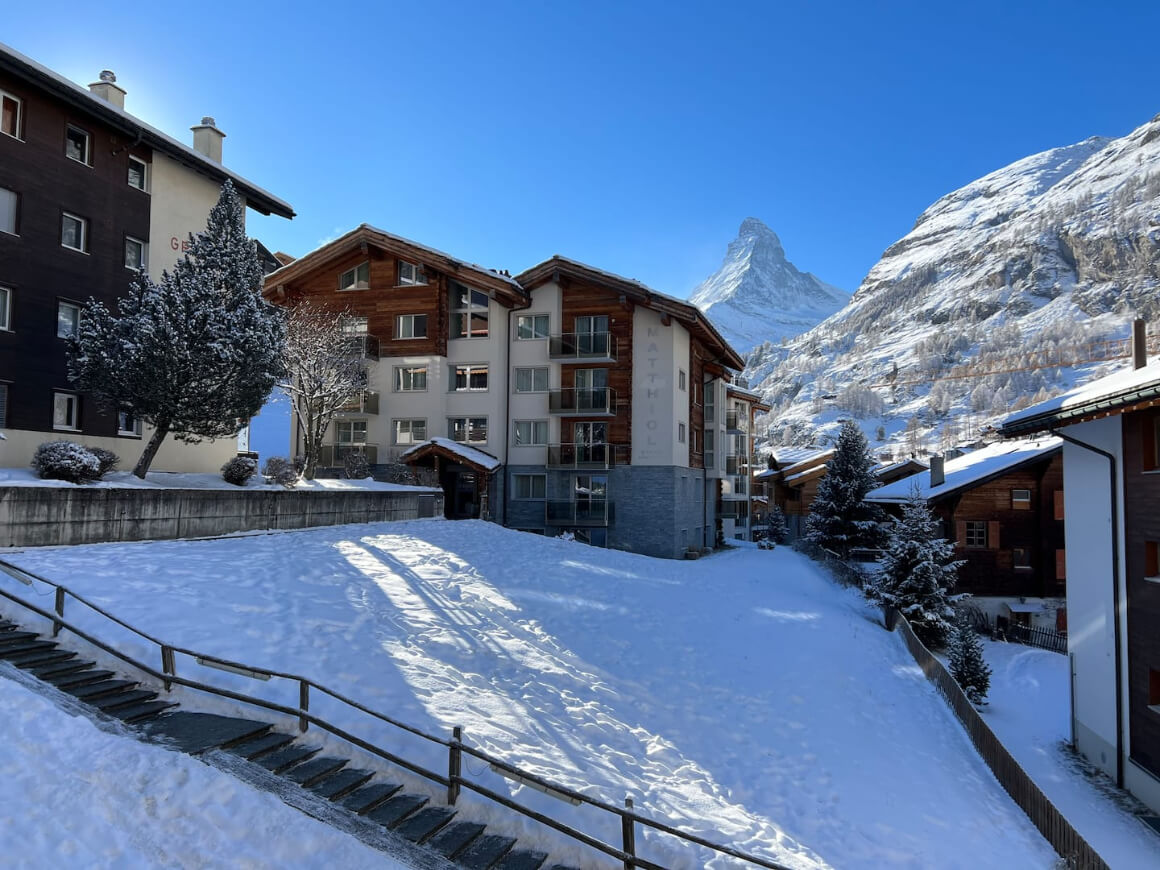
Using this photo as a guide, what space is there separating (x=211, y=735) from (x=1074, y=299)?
212432 millimetres

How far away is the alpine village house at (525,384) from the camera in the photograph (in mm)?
32562

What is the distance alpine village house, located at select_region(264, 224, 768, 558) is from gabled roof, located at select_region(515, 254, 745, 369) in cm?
7

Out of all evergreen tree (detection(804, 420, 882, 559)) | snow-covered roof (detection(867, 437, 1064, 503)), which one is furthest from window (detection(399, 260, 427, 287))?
snow-covered roof (detection(867, 437, 1064, 503))

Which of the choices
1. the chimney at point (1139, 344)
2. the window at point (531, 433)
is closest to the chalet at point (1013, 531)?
the chimney at point (1139, 344)

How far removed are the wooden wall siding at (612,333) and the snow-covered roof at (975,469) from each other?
13401 mm

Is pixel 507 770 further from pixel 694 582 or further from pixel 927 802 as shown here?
pixel 694 582

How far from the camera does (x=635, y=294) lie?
107 feet

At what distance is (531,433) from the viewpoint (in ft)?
112

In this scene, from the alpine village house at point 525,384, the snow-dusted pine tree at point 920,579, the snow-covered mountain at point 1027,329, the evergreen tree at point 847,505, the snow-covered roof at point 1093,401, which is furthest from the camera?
the snow-covered mountain at point 1027,329

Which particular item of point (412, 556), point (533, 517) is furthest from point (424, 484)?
point (412, 556)

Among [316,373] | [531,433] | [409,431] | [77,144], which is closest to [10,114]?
[77,144]

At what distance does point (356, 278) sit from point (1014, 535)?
113ft

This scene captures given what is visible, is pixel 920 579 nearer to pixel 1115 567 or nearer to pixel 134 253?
pixel 1115 567

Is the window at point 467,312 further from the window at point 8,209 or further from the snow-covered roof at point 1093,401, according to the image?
the snow-covered roof at point 1093,401
